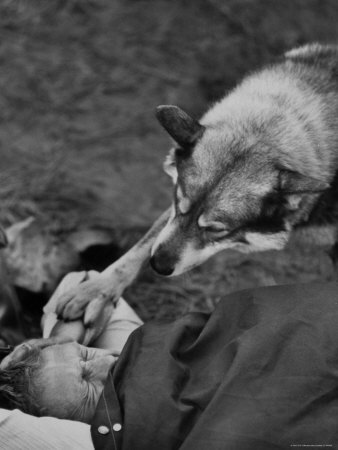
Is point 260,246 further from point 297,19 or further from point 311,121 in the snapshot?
point 297,19

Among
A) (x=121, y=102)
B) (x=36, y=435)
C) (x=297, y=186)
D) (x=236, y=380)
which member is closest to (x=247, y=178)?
(x=297, y=186)

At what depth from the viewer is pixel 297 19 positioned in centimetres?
486

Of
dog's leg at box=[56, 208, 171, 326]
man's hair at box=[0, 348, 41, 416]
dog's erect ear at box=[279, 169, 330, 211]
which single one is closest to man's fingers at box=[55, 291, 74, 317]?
dog's leg at box=[56, 208, 171, 326]

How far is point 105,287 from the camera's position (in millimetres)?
3125

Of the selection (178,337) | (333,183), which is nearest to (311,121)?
(333,183)

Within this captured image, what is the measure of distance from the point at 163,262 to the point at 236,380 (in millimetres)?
935

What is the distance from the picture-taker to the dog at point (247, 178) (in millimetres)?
2891

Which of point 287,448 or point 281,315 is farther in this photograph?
point 281,315

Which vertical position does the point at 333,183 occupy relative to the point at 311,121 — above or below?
below

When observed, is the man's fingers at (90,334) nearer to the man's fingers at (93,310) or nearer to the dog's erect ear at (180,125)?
the man's fingers at (93,310)

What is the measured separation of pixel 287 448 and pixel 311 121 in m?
1.70

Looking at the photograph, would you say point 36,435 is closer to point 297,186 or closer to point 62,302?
point 62,302

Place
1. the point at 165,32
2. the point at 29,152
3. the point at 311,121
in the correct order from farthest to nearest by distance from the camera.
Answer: the point at 165,32 < the point at 29,152 < the point at 311,121

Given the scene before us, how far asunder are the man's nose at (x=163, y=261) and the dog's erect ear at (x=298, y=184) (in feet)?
2.11
